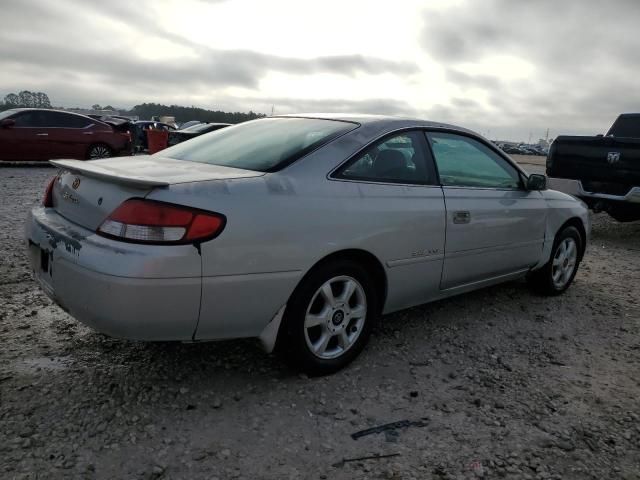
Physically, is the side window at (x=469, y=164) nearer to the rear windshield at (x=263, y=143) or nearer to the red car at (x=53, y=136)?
the rear windshield at (x=263, y=143)

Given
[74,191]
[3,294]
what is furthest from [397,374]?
[3,294]

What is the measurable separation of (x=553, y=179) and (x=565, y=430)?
20.3ft

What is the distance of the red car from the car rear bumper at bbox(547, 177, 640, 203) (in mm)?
10457

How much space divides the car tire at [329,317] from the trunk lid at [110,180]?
0.67 metres

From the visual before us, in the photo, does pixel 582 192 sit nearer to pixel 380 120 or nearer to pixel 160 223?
pixel 380 120

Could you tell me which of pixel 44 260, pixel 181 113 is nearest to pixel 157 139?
pixel 44 260

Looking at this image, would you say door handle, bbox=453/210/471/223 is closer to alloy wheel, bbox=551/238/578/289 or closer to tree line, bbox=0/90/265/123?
alloy wheel, bbox=551/238/578/289

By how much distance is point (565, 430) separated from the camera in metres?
2.56

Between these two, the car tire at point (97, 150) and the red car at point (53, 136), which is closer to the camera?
the red car at point (53, 136)

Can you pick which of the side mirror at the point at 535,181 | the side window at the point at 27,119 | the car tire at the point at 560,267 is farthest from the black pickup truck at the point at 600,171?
the side window at the point at 27,119

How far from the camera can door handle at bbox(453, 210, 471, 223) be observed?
343cm

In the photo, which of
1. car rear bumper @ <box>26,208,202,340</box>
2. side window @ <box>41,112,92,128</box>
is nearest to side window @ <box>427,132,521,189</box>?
car rear bumper @ <box>26,208,202,340</box>

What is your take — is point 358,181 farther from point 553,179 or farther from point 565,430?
point 553,179

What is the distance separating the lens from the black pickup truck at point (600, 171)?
7.11 meters
